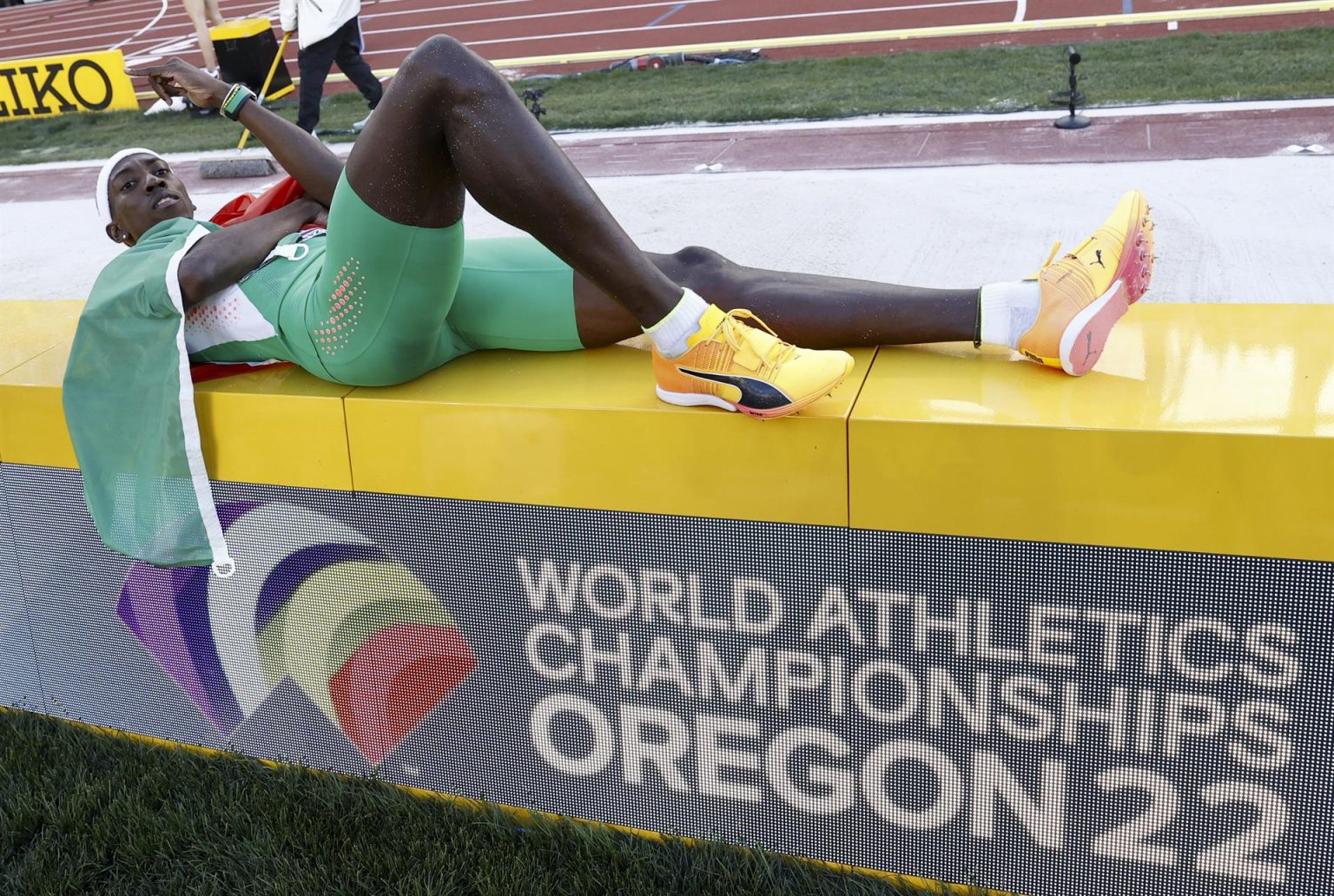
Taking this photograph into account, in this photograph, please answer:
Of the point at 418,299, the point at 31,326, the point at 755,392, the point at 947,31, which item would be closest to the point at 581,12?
the point at 947,31

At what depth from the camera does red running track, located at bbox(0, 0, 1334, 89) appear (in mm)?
10656

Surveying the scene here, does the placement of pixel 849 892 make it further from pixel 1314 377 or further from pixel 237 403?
pixel 237 403

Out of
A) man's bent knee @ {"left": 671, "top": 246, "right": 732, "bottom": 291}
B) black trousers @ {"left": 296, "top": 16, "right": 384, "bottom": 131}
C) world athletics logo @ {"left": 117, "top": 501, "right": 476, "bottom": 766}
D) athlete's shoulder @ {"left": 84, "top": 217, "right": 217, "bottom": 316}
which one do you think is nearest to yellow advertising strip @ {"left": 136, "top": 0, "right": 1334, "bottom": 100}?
black trousers @ {"left": 296, "top": 16, "right": 384, "bottom": 131}

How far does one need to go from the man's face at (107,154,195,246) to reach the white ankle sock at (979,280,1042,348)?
66.9 inches

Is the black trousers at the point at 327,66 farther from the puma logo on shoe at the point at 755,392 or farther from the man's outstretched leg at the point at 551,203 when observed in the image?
the puma logo on shoe at the point at 755,392

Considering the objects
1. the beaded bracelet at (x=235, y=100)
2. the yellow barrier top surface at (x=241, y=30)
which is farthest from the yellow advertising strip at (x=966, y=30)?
the beaded bracelet at (x=235, y=100)

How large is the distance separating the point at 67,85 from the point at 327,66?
5.10 meters

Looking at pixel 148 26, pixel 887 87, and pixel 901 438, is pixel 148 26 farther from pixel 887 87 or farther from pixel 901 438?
pixel 901 438

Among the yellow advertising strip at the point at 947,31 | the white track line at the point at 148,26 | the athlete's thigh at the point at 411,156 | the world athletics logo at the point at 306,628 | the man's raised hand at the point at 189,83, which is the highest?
the white track line at the point at 148,26

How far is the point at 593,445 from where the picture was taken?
1967mm

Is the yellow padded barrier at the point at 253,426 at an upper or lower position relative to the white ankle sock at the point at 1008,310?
lower

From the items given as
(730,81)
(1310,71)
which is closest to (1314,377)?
(1310,71)

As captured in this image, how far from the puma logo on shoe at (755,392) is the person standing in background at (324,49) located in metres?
6.90

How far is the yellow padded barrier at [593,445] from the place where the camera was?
6.09 feet
